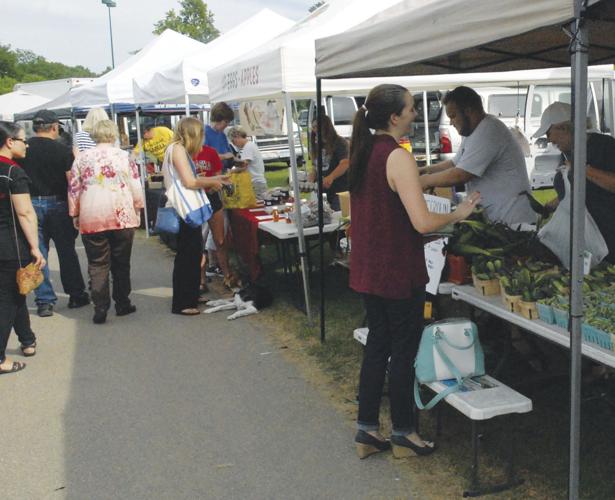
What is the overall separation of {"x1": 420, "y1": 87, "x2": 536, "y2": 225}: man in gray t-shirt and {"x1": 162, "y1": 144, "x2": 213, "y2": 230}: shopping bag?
95.8 inches

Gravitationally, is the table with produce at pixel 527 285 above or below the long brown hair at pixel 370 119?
below

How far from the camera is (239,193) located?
6.93 m

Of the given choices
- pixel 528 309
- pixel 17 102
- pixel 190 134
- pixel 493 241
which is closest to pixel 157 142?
pixel 190 134

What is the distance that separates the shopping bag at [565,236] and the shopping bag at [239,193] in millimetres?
3946

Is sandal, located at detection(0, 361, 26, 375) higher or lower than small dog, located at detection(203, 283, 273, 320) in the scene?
lower


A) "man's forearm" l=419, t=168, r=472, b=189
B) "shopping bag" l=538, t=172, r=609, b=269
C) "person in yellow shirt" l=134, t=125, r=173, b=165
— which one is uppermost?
"person in yellow shirt" l=134, t=125, r=173, b=165

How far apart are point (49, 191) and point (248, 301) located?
2.21m

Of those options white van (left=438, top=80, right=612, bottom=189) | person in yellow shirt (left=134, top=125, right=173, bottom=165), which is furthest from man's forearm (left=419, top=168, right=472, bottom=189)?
white van (left=438, top=80, right=612, bottom=189)

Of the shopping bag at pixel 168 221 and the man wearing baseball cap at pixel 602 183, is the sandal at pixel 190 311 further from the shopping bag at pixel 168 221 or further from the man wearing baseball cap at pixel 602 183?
the man wearing baseball cap at pixel 602 183

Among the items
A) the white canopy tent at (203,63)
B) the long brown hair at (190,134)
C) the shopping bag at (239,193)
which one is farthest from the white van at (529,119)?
the long brown hair at (190,134)

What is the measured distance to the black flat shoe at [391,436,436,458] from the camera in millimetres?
3342

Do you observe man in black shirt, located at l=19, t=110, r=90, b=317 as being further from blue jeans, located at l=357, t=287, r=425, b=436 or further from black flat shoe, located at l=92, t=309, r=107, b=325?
blue jeans, located at l=357, t=287, r=425, b=436

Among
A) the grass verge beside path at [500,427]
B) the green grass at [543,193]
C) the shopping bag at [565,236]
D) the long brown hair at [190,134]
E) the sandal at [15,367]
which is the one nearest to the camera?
the grass verge beside path at [500,427]

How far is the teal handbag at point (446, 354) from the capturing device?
128 inches
